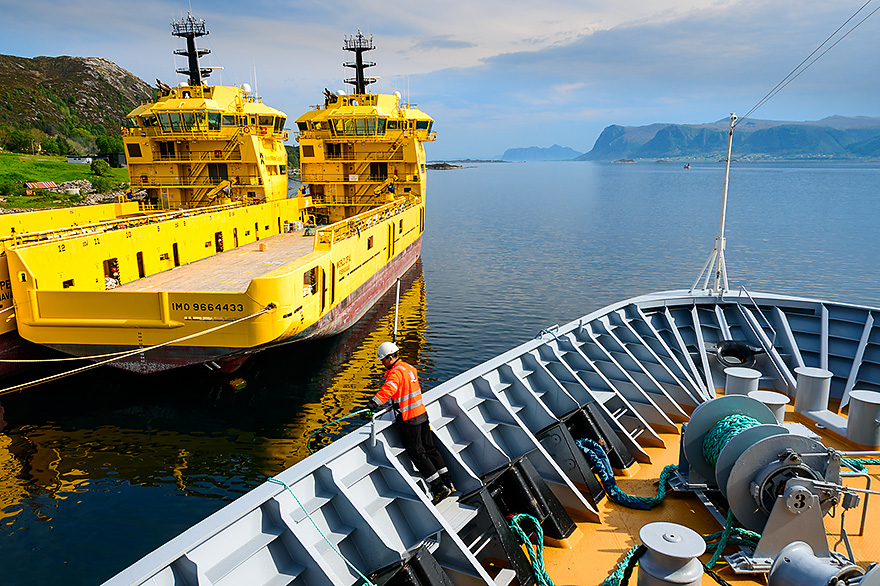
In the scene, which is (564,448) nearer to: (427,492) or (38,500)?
(427,492)

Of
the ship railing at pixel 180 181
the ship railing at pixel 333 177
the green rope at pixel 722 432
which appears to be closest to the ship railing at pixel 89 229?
the ship railing at pixel 180 181

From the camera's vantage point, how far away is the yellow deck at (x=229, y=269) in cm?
1515

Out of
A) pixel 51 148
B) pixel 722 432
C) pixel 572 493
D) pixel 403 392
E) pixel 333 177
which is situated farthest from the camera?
pixel 51 148

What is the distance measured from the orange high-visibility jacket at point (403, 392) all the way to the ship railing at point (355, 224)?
37.4 feet

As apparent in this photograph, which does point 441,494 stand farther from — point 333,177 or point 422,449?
point 333,177

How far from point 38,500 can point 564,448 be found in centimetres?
931

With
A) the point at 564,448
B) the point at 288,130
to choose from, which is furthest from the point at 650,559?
the point at 288,130

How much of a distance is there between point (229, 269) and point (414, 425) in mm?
14314

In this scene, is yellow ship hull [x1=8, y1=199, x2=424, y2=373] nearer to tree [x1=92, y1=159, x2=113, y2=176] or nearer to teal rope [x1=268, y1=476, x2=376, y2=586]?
teal rope [x1=268, y1=476, x2=376, y2=586]

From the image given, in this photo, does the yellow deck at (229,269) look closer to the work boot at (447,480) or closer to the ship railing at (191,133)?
the ship railing at (191,133)

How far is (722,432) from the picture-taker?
18.3ft

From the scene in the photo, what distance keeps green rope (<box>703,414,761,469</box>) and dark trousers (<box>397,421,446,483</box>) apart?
2.87 m

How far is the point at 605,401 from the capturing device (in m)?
7.57

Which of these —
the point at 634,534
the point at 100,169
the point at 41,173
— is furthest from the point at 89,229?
the point at 100,169
